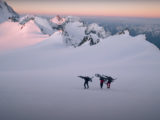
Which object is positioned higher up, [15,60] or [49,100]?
[49,100]

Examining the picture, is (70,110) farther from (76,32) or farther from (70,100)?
(76,32)

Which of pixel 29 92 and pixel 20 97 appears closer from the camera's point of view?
pixel 20 97

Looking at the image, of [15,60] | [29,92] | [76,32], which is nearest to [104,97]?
[29,92]

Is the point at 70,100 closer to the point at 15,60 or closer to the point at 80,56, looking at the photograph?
the point at 80,56

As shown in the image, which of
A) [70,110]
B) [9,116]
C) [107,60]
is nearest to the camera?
[9,116]

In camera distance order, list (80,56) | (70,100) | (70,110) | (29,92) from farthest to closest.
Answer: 1. (80,56)
2. (29,92)
3. (70,100)
4. (70,110)

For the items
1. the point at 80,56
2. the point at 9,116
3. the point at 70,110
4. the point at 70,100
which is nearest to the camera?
the point at 9,116

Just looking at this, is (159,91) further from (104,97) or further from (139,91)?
(104,97)

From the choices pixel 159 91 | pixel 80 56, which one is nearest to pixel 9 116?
pixel 159 91

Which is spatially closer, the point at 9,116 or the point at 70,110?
the point at 9,116

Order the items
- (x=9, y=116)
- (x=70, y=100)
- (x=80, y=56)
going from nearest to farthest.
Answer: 1. (x=9, y=116)
2. (x=70, y=100)
3. (x=80, y=56)
